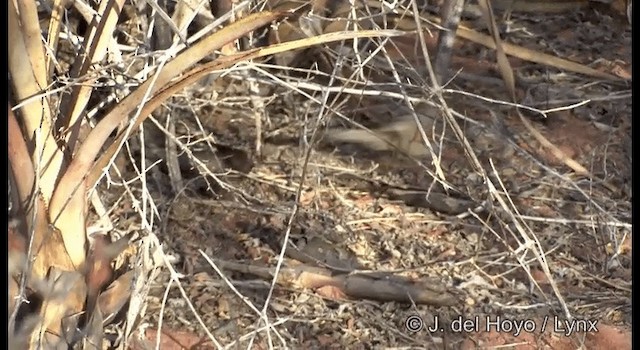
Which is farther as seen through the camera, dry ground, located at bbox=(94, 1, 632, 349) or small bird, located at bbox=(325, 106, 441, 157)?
small bird, located at bbox=(325, 106, 441, 157)

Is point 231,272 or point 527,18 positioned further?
point 527,18

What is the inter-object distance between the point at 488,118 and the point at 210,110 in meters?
0.85

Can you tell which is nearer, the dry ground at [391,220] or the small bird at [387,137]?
the dry ground at [391,220]

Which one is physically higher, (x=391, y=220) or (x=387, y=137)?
(x=387, y=137)

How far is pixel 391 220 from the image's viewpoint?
220 centimetres

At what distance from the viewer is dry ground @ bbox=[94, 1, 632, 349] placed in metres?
1.80

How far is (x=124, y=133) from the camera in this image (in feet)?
4.37

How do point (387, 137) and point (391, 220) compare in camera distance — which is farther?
→ point (387, 137)

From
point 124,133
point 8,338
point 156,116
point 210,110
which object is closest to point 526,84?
point 210,110

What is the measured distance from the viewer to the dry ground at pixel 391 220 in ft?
5.91

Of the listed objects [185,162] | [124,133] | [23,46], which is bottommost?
[185,162]

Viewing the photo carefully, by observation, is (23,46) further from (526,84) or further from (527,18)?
(527,18)

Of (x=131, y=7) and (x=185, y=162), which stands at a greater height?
(x=131, y=7)

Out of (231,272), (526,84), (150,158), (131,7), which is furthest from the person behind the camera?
(526,84)
